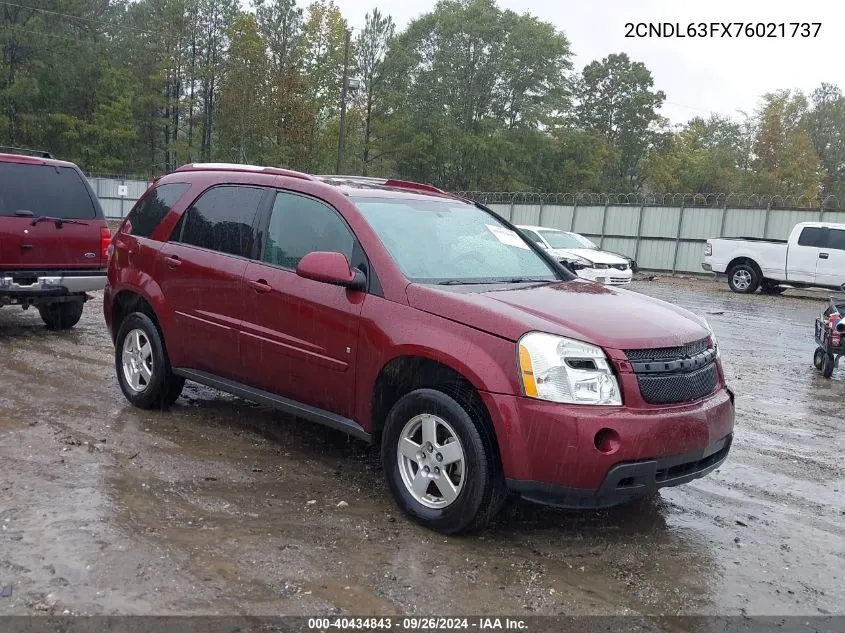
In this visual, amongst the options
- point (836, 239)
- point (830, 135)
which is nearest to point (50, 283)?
point (836, 239)

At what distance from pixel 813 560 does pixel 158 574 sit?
3.22 meters

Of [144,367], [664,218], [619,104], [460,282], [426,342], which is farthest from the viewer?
[619,104]

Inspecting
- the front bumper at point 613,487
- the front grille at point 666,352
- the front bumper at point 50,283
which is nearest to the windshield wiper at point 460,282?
the front grille at point 666,352

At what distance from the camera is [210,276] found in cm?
550

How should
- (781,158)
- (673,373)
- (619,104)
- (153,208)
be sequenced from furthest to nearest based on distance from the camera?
(619,104), (781,158), (153,208), (673,373)

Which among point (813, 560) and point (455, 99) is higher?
point (455, 99)

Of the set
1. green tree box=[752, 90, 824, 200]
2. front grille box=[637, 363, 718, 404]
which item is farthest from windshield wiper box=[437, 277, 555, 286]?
green tree box=[752, 90, 824, 200]

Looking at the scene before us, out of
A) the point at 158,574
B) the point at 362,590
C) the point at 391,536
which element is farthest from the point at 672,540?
the point at 158,574

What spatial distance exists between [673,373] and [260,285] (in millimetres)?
2546

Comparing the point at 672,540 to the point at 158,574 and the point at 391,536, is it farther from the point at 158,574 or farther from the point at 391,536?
the point at 158,574

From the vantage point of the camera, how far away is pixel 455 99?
5431cm

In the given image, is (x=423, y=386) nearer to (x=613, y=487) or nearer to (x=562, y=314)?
(x=562, y=314)

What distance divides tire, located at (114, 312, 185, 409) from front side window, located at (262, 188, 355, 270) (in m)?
1.37

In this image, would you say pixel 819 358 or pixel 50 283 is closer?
pixel 50 283
